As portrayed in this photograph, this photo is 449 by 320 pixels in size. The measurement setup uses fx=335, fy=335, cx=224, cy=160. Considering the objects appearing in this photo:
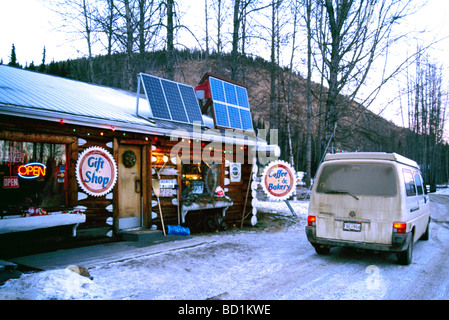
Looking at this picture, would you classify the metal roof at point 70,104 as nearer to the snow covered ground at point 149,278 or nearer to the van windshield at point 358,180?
the snow covered ground at point 149,278

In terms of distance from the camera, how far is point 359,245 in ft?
21.4

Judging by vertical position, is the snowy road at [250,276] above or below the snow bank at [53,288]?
below

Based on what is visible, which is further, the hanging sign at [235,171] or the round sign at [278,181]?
the round sign at [278,181]

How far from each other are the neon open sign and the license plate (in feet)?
21.3

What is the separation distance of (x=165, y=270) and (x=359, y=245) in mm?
3733

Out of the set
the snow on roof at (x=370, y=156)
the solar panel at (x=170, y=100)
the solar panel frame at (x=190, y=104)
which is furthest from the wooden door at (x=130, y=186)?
the snow on roof at (x=370, y=156)

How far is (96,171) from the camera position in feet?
26.7

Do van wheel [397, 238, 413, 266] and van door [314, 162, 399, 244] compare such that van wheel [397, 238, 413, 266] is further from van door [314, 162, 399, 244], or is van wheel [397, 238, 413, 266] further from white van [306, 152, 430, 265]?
van door [314, 162, 399, 244]

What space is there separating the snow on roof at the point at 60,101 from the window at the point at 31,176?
2.92 feet

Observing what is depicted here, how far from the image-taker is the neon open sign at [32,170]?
278 inches

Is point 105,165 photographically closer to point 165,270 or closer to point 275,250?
point 165,270

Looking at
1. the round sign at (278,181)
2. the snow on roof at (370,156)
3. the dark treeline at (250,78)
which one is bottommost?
the round sign at (278,181)

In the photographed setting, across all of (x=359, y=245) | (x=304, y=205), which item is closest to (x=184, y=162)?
(x=359, y=245)

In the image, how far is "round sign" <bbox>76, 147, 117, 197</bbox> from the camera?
789 cm
